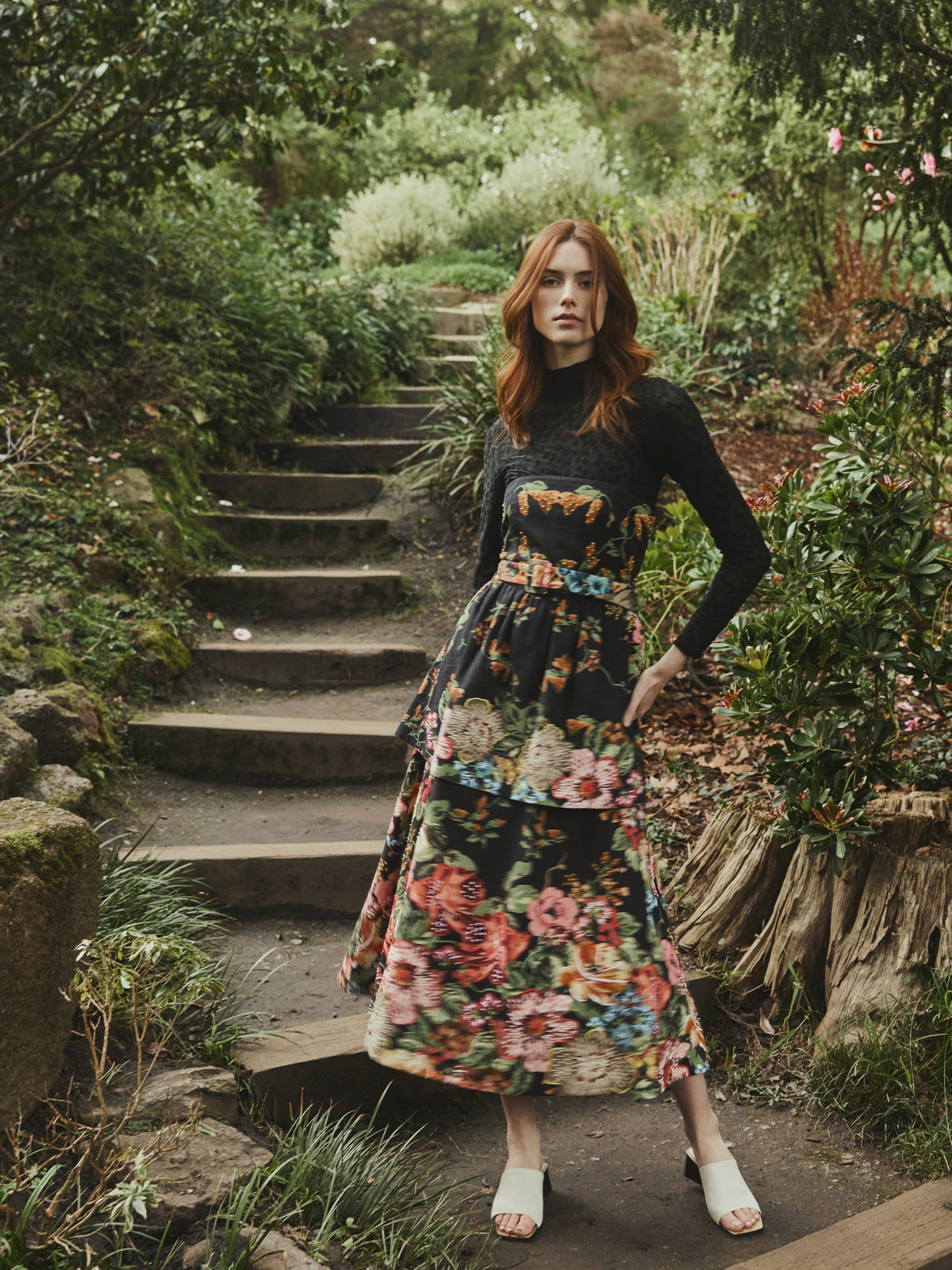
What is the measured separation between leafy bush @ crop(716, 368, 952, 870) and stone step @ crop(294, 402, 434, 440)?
437 centimetres

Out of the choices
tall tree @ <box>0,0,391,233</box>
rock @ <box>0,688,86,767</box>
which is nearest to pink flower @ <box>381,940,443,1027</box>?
rock @ <box>0,688,86,767</box>

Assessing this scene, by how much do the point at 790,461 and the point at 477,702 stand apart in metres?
4.75

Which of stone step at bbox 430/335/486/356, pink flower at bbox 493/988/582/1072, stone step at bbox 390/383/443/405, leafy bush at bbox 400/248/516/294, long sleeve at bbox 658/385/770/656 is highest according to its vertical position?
leafy bush at bbox 400/248/516/294

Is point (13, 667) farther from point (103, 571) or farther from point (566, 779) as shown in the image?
point (566, 779)

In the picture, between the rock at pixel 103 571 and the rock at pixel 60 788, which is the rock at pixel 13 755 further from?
the rock at pixel 103 571

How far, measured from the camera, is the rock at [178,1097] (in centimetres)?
200

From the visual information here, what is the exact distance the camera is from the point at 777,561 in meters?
2.63

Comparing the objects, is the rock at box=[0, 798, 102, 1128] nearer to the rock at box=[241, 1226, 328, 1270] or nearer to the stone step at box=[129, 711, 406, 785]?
the rock at box=[241, 1226, 328, 1270]

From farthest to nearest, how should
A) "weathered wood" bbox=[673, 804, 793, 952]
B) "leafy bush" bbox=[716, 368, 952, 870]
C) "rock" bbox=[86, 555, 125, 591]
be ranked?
"rock" bbox=[86, 555, 125, 591], "weathered wood" bbox=[673, 804, 793, 952], "leafy bush" bbox=[716, 368, 952, 870]

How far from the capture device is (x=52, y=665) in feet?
12.1

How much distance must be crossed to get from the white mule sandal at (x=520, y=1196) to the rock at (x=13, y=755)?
67.8 inches

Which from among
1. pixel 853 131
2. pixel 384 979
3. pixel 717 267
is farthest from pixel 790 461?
pixel 384 979

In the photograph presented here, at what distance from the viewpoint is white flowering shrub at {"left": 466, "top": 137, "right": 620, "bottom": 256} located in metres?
10.6

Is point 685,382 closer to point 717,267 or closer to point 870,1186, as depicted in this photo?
point 717,267
